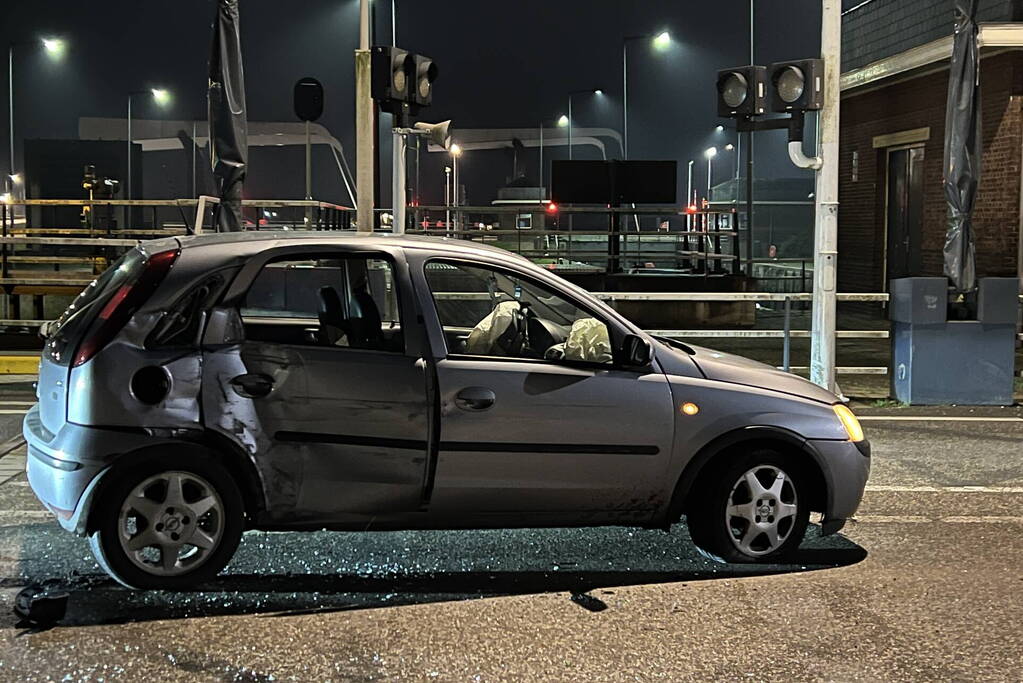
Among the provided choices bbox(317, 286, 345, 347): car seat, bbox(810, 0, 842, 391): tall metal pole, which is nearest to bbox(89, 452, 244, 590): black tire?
bbox(317, 286, 345, 347): car seat

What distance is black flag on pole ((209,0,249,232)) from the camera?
506 inches

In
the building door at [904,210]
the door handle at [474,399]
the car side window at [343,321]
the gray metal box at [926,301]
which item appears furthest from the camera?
the building door at [904,210]

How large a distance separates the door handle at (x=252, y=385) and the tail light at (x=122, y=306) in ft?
1.75

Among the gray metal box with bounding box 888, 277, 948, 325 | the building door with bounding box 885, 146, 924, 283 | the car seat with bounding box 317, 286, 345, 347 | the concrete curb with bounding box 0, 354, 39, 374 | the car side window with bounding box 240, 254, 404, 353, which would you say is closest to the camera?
the car side window with bounding box 240, 254, 404, 353

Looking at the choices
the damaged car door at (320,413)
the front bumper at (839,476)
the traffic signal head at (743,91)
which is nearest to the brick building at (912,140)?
the traffic signal head at (743,91)

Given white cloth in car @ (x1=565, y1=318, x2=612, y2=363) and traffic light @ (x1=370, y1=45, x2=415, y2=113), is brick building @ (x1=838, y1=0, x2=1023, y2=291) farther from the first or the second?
white cloth in car @ (x1=565, y1=318, x2=612, y2=363)

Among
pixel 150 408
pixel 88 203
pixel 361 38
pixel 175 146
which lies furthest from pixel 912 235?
pixel 175 146

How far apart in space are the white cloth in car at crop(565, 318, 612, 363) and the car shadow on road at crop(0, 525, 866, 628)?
1.02m

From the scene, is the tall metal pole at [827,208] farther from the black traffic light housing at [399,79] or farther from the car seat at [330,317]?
the car seat at [330,317]

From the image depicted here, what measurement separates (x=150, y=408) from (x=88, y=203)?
12057mm

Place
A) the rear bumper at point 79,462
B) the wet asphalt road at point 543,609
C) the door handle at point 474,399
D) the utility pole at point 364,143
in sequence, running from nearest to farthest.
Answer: the wet asphalt road at point 543,609
the rear bumper at point 79,462
the door handle at point 474,399
the utility pole at point 364,143

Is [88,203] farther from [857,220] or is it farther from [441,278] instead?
[857,220]

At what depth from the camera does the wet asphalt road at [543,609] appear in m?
4.72

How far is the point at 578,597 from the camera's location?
18.6 ft
